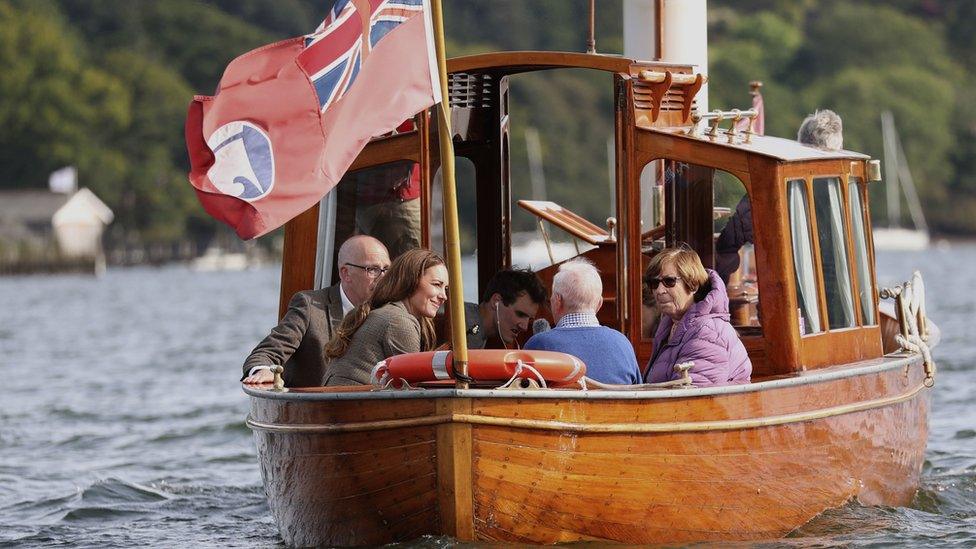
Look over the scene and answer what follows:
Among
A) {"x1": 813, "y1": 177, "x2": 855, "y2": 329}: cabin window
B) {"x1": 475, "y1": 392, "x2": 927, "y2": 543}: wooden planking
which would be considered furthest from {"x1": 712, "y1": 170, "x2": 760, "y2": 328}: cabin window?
{"x1": 475, "y1": 392, "x2": 927, "y2": 543}: wooden planking

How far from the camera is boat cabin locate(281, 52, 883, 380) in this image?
32.1 feet

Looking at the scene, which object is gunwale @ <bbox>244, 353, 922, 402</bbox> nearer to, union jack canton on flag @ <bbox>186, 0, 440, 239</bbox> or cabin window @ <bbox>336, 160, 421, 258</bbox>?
union jack canton on flag @ <bbox>186, 0, 440, 239</bbox>

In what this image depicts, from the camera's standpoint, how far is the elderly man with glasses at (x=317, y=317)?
32.2 ft

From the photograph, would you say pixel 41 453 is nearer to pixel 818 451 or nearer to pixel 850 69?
pixel 818 451

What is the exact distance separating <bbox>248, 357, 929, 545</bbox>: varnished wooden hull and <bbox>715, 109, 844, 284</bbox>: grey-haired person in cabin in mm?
1024

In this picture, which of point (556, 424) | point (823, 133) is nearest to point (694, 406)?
point (556, 424)

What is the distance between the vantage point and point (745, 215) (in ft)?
33.0

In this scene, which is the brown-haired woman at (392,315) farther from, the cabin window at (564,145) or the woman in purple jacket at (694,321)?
the cabin window at (564,145)

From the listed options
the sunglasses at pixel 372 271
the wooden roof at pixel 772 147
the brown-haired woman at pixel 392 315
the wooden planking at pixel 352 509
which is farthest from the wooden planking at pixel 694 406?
the sunglasses at pixel 372 271

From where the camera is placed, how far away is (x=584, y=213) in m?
95.4

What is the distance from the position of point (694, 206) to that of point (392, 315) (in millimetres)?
2365

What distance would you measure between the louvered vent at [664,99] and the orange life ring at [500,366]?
2234 millimetres

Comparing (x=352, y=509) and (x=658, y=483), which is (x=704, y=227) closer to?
(x=658, y=483)

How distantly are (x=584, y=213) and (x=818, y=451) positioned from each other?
85907 mm
